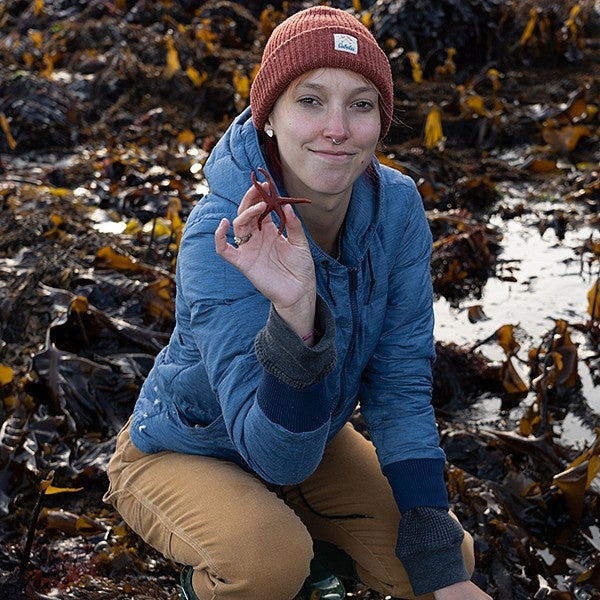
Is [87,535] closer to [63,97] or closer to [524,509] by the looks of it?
[524,509]

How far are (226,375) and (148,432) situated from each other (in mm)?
407

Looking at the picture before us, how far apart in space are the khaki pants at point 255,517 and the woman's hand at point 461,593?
0.15m

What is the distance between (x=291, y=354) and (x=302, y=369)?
0.10ft

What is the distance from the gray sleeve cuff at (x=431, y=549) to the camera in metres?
1.77

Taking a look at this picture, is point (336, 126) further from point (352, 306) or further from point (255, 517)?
point (255, 517)

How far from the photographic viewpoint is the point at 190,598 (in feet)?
6.00

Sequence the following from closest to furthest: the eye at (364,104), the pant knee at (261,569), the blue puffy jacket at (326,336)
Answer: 1. the blue puffy jacket at (326,336)
2. the pant knee at (261,569)
3. the eye at (364,104)

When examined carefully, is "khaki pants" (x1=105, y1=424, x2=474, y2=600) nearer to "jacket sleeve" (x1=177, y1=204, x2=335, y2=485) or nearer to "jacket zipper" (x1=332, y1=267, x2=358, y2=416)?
"jacket sleeve" (x1=177, y1=204, x2=335, y2=485)

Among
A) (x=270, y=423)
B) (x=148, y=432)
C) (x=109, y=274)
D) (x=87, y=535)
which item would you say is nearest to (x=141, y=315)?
(x=109, y=274)

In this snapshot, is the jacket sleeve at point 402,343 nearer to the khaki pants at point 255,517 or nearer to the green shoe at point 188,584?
the khaki pants at point 255,517

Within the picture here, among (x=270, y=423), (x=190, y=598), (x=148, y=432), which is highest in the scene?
(x=270, y=423)

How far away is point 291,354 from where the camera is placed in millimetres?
1403

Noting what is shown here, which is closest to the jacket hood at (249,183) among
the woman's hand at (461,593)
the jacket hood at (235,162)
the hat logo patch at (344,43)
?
the jacket hood at (235,162)

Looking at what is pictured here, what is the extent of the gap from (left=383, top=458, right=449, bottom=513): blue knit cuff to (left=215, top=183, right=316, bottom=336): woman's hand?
547mm
